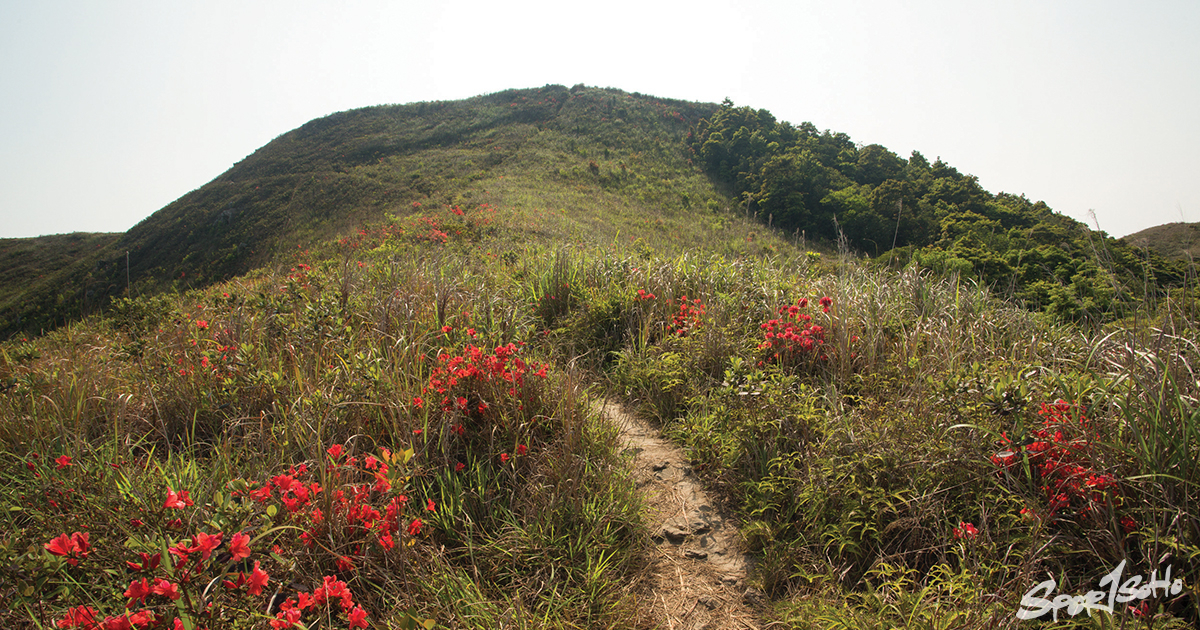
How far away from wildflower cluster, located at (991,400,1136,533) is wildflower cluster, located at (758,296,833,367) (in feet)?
3.84

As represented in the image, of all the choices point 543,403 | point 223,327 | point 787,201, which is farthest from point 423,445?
point 787,201

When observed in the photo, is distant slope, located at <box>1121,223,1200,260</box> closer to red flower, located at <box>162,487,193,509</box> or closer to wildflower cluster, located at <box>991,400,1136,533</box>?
wildflower cluster, located at <box>991,400,1136,533</box>

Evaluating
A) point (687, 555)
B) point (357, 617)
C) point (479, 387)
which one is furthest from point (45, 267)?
point (687, 555)

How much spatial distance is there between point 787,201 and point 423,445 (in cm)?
2492

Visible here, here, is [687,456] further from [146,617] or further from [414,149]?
[414,149]

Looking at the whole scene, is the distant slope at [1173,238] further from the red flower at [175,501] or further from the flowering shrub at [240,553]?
the red flower at [175,501]

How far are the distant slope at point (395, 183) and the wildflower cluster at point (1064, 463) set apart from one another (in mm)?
9818

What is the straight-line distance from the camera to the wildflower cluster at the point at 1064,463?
5.44ft

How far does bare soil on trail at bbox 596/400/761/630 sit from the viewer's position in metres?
1.80

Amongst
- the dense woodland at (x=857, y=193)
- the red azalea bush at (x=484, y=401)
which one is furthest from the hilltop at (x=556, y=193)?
the red azalea bush at (x=484, y=401)

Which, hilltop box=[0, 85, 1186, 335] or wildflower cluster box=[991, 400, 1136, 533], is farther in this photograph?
hilltop box=[0, 85, 1186, 335]

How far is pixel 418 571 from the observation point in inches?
64.7

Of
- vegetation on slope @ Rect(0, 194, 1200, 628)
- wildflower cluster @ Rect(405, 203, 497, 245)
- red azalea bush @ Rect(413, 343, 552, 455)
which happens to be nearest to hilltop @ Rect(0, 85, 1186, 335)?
wildflower cluster @ Rect(405, 203, 497, 245)

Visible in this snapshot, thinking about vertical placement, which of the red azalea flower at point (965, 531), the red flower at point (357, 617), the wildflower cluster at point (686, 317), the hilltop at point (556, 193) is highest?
the hilltop at point (556, 193)
